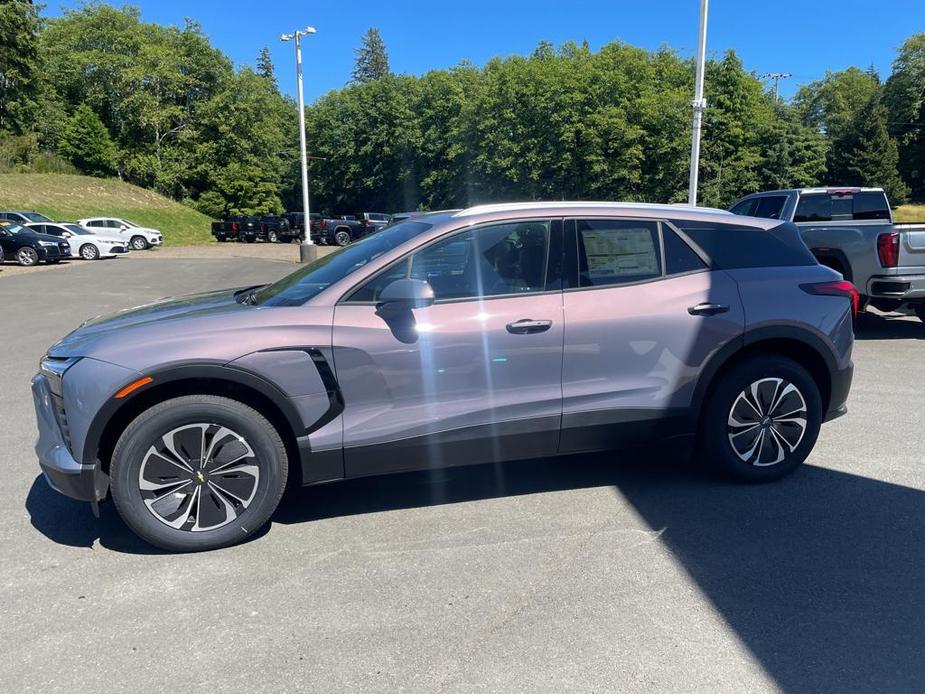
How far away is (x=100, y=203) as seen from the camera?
45.2 meters

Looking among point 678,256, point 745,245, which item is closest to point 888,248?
point 745,245

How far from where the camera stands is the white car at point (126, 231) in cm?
3569

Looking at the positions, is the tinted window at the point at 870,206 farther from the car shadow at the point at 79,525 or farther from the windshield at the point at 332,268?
the car shadow at the point at 79,525

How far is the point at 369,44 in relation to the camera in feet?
338

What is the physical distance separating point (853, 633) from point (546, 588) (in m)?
1.29

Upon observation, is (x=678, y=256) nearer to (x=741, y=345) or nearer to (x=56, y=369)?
(x=741, y=345)

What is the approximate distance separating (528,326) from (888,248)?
721 centimetres

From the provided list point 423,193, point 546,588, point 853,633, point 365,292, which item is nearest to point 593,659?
point 546,588

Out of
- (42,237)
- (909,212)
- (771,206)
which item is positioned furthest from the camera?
(909,212)

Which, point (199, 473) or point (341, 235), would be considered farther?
point (341, 235)

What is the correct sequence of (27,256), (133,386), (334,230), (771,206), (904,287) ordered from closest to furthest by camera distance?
(133,386) → (904,287) → (771,206) → (27,256) → (334,230)

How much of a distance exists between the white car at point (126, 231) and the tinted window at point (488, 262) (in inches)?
1421

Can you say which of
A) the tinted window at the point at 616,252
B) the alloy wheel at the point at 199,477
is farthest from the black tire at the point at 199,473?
the tinted window at the point at 616,252

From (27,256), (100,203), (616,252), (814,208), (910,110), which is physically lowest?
(27,256)
